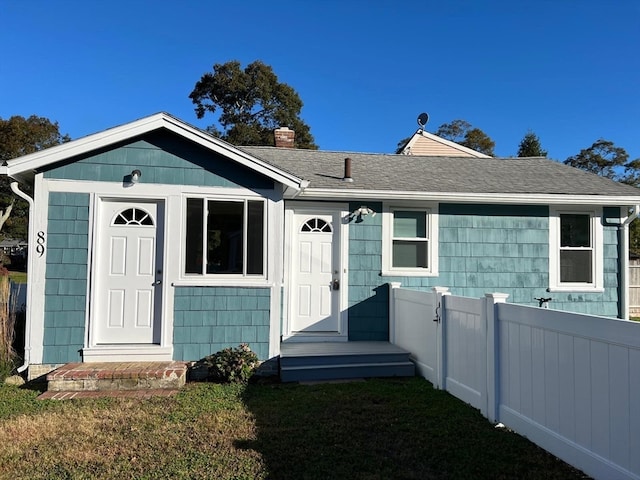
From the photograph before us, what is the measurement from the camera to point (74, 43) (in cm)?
1298

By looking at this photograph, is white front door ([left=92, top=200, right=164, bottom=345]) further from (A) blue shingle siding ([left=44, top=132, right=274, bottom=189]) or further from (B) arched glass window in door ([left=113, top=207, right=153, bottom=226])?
(A) blue shingle siding ([left=44, top=132, right=274, bottom=189])

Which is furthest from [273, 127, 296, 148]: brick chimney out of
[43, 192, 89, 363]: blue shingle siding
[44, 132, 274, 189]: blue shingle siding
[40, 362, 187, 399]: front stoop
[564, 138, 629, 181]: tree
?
[564, 138, 629, 181]: tree

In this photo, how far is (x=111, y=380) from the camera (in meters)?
5.41

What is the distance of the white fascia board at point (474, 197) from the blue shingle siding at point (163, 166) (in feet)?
3.59

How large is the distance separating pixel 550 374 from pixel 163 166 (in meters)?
5.08

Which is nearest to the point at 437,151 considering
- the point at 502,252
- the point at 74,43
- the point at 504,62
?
the point at 504,62

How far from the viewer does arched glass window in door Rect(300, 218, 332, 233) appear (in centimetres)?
729

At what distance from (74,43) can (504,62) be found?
566 inches

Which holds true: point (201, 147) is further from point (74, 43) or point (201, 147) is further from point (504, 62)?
point (504, 62)

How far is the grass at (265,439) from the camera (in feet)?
10.8

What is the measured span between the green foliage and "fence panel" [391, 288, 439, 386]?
7.13 ft

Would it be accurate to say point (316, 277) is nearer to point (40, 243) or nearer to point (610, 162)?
point (40, 243)

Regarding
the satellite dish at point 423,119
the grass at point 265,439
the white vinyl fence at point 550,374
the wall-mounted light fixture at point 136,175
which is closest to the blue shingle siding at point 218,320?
the grass at point 265,439

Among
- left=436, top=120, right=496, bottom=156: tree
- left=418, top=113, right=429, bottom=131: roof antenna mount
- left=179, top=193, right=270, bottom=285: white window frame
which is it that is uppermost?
left=436, top=120, right=496, bottom=156: tree
